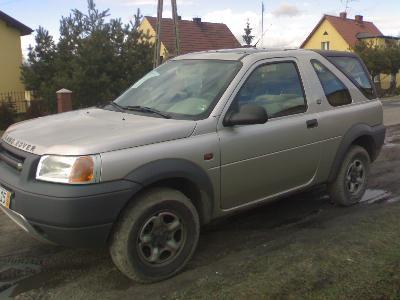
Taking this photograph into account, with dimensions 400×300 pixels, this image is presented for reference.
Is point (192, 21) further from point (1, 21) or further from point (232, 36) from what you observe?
point (1, 21)

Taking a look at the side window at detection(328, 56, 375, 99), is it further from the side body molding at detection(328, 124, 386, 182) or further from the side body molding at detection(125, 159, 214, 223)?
the side body molding at detection(125, 159, 214, 223)

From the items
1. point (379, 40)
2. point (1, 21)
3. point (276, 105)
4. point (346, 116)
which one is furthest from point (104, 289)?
point (379, 40)

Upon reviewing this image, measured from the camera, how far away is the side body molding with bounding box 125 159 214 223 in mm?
3571

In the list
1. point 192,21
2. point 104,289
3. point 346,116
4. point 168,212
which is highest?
point 192,21

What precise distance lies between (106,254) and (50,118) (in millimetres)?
1315

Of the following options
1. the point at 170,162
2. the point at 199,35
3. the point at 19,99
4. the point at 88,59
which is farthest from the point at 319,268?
the point at 199,35

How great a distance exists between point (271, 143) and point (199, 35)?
4007cm

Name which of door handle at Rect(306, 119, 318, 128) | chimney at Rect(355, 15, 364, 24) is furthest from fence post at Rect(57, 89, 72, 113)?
chimney at Rect(355, 15, 364, 24)

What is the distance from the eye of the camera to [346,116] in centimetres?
532

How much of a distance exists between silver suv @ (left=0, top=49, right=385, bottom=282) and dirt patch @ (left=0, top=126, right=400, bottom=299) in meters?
0.28

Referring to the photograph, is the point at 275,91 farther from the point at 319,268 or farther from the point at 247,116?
the point at 319,268

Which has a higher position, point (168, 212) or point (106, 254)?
point (168, 212)

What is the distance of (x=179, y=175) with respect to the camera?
379 centimetres

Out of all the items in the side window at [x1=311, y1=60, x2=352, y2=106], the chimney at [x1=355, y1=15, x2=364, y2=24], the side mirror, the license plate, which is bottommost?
the license plate
